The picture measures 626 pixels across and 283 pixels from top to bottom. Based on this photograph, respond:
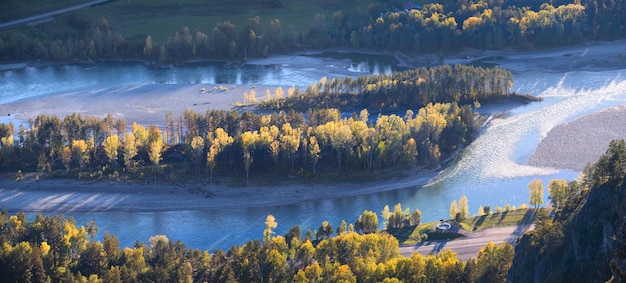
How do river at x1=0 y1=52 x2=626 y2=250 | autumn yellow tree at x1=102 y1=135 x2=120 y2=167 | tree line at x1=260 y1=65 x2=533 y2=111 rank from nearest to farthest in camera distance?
river at x1=0 y1=52 x2=626 y2=250
autumn yellow tree at x1=102 y1=135 x2=120 y2=167
tree line at x1=260 y1=65 x2=533 y2=111

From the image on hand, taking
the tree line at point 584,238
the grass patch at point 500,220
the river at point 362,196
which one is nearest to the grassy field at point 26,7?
the river at point 362,196

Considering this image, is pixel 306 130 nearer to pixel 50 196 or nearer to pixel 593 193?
pixel 50 196

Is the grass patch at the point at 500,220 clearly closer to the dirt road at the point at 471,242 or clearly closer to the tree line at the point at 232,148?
the dirt road at the point at 471,242

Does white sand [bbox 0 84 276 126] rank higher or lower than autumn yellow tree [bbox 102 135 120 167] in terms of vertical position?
higher

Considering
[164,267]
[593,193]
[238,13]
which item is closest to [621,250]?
[593,193]

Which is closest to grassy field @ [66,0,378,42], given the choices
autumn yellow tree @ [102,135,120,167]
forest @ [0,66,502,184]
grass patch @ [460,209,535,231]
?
forest @ [0,66,502,184]

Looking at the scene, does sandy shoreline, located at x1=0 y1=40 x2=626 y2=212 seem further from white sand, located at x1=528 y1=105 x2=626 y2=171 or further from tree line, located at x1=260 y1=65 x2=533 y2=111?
tree line, located at x1=260 y1=65 x2=533 y2=111

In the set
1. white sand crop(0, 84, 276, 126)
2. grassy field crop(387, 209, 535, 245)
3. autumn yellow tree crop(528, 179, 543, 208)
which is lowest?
grassy field crop(387, 209, 535, 245)
